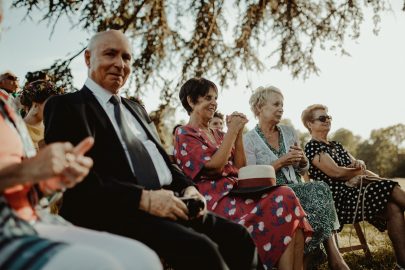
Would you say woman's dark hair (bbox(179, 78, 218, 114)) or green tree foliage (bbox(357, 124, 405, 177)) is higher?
woman's dark hair (bbox(179, 78, 218, 114))

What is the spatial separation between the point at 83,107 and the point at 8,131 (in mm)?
494

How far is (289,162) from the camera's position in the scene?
348 centimetres

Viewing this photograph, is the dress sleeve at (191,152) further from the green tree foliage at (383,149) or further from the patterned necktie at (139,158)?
the green tree foliage at (383,149)

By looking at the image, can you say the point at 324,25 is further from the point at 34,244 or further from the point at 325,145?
the point at 34,244

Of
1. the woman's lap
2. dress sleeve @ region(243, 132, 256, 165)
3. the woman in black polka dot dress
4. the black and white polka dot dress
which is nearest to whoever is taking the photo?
the woman's lap

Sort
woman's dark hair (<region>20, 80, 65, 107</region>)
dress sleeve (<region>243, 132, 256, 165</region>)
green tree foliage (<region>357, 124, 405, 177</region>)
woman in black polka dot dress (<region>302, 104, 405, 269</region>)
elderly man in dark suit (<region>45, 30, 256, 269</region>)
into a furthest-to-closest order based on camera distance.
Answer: green tree foliage (<region>357, 124, 405, 177</region>)
woman in black polka dot dress (<region>302, 104, 405, 269</region>)
dress sleeve (<region>243, 132, 256, 165</region>)
woman's dark hair (<region>20, 80, 65, 107</region>)
elderly man in dark suit (<region>45, 30, 256, 269</region>)

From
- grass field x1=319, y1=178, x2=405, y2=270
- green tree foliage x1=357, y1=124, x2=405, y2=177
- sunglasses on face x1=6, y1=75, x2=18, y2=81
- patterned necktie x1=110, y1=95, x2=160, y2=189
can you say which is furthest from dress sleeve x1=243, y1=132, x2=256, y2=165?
green tree foliage x1=357, y1=124, x2=405, y2=177

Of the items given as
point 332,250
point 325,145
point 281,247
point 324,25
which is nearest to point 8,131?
Answer: point 281,247

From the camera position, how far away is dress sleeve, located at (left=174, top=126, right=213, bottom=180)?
2.78 meters

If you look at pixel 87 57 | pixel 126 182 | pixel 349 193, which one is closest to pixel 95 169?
pixel 126 182

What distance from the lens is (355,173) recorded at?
4.14m

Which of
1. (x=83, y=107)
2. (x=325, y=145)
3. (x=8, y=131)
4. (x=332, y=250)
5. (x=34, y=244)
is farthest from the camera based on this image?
(x=325, y=145)

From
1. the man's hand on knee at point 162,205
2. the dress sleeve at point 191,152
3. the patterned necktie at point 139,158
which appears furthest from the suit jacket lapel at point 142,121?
the dress sleeve at point 191,152

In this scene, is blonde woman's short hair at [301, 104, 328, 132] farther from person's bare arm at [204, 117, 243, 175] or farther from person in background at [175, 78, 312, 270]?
person's bare arm at [204, 117, 243, 175]
